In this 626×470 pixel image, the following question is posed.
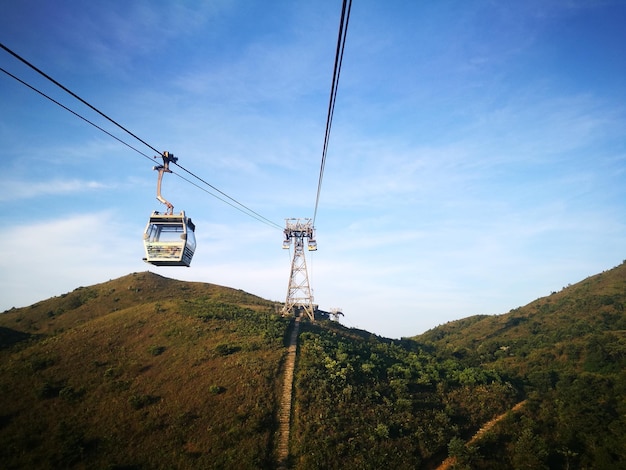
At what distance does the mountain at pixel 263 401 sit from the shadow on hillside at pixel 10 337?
28 cm

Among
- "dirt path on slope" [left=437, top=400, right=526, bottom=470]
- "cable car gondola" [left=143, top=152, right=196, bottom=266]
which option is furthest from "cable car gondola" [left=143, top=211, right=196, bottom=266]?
"dirt path on slope" [left=437, top=400, right=526, bottom=470]

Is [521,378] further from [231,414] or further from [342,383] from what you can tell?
[231,414]

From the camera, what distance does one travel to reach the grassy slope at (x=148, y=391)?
2519 cm

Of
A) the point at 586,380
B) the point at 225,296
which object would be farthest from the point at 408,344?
the point at 225,296

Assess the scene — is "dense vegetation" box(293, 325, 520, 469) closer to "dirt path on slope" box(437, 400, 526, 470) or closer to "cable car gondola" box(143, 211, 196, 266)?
"dirt path on slope" box(437, 400, 526, 470)

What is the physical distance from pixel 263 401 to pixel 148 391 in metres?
11.1

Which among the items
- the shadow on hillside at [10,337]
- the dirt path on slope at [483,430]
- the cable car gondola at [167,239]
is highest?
the cable car gondola at [167,239]

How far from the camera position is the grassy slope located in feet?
82.6

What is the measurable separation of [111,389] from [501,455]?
3569 cm

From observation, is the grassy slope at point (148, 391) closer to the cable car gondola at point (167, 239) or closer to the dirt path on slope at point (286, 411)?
the dirt path on slope at point (286, 411)

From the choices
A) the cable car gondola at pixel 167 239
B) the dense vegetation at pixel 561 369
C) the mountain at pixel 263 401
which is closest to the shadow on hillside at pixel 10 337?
the mountain at pixel 263 401

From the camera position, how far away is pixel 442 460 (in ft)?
92.6

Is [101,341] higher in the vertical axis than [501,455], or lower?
higher

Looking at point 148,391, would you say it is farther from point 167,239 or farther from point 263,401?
point 167,239
